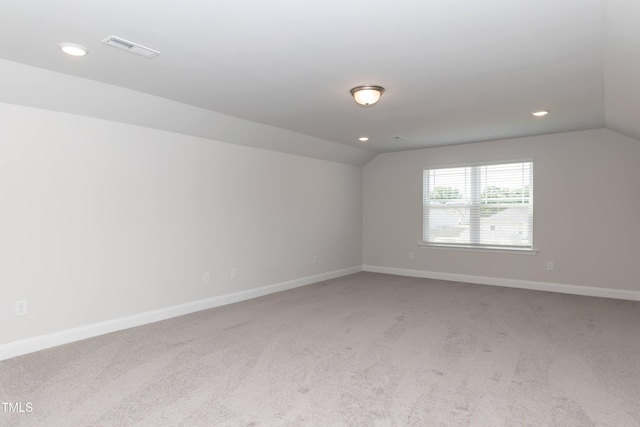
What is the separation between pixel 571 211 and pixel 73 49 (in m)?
6.20

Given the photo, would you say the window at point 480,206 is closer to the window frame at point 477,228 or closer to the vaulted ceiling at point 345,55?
the window frame at point 477,228

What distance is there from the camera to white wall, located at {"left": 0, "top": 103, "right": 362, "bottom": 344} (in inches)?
131

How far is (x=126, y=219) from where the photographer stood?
4059 mm

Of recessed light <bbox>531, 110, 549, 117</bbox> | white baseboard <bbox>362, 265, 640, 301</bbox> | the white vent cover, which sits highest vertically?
recessed light <bbox>531, 110, 549, 117</bbox>

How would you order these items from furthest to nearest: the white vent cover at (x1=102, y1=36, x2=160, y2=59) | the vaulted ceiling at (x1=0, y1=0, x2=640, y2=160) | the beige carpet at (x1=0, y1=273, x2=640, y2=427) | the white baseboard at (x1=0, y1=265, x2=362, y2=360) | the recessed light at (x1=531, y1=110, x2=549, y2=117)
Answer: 1. the recessed light at (x1=531, y1=110, x2=549, y2=117)
2. the white baseboard at (x1=0, y1=265, x2=362, y2=360)
3. the white vent cover at (x1=102, y1=36, x2=160, y2=59)
4. the beige carpet at (x1=0, y1=273, x2=640, y2=427)
5. the vaulted ceiling at (x1=0, y1=0, x2=640, y2=160)

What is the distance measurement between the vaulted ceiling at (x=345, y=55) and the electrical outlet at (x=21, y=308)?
1.73 meters

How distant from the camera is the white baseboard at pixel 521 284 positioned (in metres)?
5.29

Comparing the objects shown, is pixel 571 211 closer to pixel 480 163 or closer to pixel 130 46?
pixel 480 163

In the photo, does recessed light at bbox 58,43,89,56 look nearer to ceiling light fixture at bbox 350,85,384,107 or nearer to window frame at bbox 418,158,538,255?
ceiling light fixture at bbox 350,85,384,107

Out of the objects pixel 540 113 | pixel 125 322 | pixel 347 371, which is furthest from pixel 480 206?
pixel 125 322

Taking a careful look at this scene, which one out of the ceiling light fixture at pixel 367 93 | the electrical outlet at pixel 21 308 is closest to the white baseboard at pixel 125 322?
the electrical outlet at pixel 21 308

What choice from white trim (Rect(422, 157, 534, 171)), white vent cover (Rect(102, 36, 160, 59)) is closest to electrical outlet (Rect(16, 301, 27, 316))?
white vent cover (Rect(102, 36, 160, 59))

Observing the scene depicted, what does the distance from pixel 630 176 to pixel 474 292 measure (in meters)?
2.57

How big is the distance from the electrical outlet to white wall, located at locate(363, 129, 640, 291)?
18.6 ft
